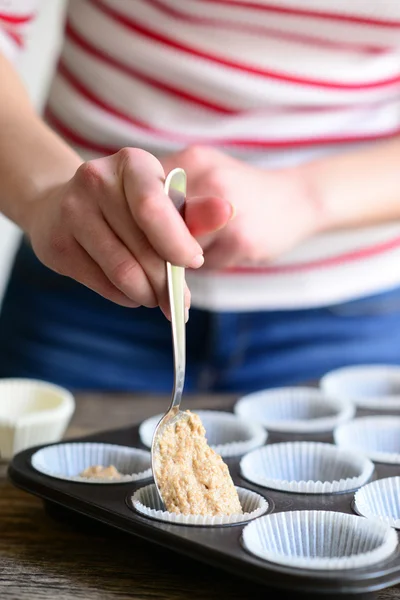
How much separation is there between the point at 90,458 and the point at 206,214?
0.39m

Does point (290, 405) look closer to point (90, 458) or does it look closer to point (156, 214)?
point (90, 458)

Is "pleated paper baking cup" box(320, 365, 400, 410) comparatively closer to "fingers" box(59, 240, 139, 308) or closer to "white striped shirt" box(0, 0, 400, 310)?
"white striped shirt" box(0, 0, 400, 310)

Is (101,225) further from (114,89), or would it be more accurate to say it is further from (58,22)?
(58,22)

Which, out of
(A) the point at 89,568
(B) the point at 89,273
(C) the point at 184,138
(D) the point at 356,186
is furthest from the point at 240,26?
(A) the point at 89,568

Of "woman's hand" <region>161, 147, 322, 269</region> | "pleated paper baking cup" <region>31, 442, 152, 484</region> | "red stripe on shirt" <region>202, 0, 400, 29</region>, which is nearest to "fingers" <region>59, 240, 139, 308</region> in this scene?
"woman's hand" <region>161, 147, 322, 269</region>

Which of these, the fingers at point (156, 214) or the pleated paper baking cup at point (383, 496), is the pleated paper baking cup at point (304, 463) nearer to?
the pleated paper baking cup at point (383, 496)

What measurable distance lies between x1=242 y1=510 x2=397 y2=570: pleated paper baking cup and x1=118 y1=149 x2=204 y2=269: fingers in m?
0.27

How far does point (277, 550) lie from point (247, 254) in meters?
0.35

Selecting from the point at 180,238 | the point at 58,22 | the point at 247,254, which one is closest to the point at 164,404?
the point at 247,254

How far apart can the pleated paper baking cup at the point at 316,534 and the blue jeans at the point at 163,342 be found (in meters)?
0.58

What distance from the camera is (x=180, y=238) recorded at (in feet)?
2.85

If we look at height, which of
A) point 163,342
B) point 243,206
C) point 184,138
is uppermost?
point 184,138

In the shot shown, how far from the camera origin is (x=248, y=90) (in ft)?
4.64

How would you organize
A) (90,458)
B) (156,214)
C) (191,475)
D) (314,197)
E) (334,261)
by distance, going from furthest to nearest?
(334,261) → (314,197) → (90,458) → (191,475) → (156,214)
